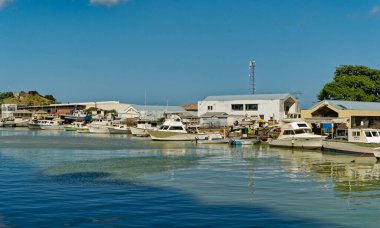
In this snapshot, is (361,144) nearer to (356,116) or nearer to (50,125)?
(356,116)

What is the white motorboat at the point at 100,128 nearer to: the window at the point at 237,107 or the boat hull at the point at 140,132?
the boat hull at the point at 140,132

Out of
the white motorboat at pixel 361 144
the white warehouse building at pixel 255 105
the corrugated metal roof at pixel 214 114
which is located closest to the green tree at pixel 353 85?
the white warehouse building at pixel 255 105

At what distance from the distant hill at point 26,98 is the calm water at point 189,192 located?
14599 centimetres

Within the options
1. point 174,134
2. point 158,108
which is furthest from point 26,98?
point 174,134

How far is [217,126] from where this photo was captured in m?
79.6

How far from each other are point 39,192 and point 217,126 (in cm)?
A: 5879

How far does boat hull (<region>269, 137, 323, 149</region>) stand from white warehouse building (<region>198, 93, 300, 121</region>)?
3057cm

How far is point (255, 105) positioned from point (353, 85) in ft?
53.7

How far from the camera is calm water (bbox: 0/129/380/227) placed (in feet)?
56.1

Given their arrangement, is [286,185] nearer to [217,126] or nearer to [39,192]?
[39,192]

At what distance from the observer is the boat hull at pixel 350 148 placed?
38.3 m

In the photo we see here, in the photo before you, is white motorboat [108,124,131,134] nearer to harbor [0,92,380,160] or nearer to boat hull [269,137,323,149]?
harbor [0,92,380,160]

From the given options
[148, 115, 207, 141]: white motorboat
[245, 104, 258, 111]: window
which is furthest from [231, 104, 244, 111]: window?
[148, 115, 207, 141]: white motorboat

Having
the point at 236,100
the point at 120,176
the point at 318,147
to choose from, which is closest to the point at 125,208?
the point at 120,176
